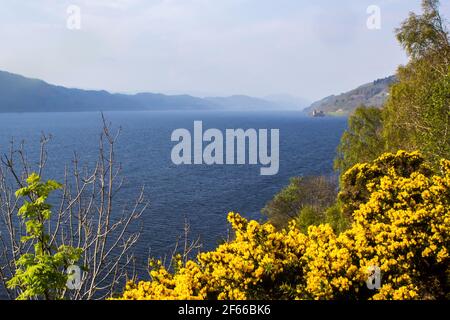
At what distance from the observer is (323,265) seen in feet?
33.0

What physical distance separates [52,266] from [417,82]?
3444cm

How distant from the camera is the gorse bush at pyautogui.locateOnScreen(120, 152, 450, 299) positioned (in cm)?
998

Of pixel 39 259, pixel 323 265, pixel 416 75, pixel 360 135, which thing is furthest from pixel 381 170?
pixel 360 135

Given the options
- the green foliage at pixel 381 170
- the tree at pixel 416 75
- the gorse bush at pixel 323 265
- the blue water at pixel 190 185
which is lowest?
the blue water at pixel 190 185

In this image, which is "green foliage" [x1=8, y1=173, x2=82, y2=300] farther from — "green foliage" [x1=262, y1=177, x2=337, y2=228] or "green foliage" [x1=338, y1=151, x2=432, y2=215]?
"green foliage" [x1=262, y1=177, x2=337, y2=228]

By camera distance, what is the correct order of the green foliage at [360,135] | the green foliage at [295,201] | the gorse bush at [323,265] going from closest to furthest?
the gorse bush at [323,265]
the green foliage at [360,135]
the green foliage at [295,201]

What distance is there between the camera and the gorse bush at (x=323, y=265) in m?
9.98

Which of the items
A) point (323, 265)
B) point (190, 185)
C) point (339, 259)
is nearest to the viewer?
point (323, 265)

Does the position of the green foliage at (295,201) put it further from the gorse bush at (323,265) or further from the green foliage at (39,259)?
the green foliage at (39,259)

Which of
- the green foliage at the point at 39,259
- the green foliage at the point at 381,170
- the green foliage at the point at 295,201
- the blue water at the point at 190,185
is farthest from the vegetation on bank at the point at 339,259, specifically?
the green foliage at the point at 295,201

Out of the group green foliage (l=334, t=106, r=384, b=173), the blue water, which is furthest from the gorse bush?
green foliage (l=334, t=106, r=384, b=173)

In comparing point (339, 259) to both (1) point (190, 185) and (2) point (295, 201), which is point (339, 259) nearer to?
(2) point (295, 201)

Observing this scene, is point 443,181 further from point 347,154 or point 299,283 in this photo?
point 347,154
